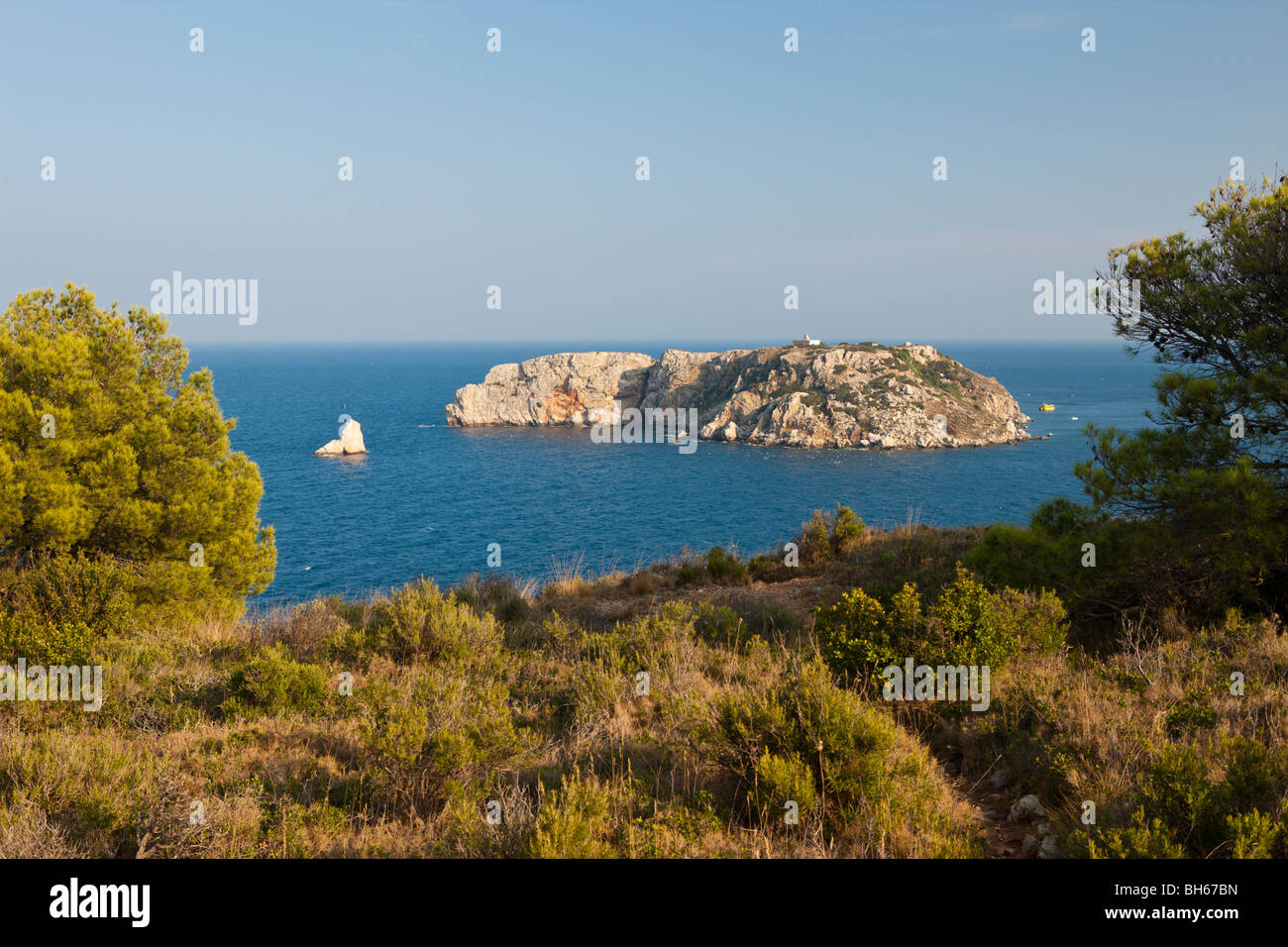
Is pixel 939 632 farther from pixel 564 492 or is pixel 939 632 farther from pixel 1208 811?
pixel 564 492

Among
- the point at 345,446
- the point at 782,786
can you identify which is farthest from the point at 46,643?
the point at 345,446

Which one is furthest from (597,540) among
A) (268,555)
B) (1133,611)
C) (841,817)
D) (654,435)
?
(654,435)

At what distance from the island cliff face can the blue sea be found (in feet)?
14.1

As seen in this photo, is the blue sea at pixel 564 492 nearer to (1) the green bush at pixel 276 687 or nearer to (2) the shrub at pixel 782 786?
(1) the green bush at pixel 276 687

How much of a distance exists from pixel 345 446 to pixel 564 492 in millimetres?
32275

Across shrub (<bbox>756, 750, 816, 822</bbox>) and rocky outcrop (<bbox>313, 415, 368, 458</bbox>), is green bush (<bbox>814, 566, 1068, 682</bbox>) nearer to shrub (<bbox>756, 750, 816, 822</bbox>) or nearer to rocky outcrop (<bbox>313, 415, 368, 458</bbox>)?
shrub (<bbox>756, 750, 816, 822</bbox>)

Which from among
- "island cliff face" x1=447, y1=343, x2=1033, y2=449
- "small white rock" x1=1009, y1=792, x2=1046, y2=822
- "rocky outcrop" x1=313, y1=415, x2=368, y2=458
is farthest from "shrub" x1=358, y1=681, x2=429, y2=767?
"island cliff face" x1=447, y1=343, x2=1033, y2=449

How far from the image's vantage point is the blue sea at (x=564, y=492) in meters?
45.8

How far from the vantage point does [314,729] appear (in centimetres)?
629

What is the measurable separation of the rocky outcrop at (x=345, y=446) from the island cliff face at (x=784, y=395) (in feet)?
87.6

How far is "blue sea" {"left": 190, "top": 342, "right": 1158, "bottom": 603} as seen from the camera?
4584cm

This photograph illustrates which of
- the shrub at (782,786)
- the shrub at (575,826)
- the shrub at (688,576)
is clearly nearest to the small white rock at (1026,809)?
the shrub at (782,786)

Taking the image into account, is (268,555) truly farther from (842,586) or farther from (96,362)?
(842,586)

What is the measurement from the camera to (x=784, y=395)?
95688mm
